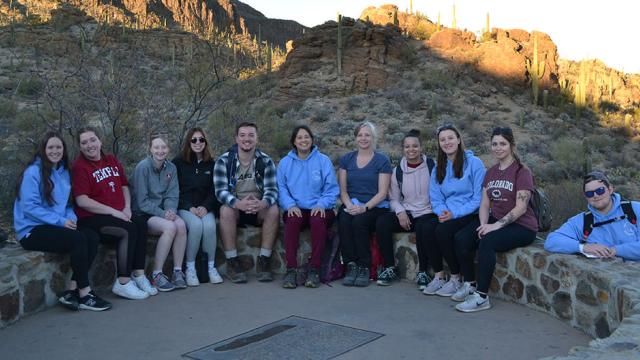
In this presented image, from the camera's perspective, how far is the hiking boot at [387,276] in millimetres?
5891

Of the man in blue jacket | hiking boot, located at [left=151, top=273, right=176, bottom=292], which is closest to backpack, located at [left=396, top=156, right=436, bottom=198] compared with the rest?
the man in blue jacket

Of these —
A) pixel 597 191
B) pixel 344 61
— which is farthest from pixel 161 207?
pixel 344 61

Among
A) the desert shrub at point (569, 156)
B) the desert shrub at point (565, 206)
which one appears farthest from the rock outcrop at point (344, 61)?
the desert shrub at point (565, 206)

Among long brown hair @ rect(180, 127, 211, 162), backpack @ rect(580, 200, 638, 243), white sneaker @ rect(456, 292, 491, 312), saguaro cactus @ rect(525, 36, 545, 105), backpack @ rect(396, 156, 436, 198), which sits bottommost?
white sneaker @ rect(456, 292, 491, 312)

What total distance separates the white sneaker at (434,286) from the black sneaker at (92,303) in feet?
9.17

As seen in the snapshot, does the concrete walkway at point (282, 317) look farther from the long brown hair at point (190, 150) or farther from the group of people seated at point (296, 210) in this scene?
the long brown hair at point (190, 150)

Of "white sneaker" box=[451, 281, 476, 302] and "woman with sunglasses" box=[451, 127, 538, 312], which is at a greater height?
"woman with sunglasses" box=[451, 127, 538, 312]

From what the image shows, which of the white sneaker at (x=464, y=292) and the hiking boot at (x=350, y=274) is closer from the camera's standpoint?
the white sneaker at (x=464, y=292)

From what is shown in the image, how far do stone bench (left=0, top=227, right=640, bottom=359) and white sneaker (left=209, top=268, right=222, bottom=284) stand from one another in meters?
0.93

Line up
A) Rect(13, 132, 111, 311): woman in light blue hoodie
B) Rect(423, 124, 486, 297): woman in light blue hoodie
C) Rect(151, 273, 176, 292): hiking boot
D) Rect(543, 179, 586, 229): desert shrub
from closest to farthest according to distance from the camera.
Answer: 1. Rect(13, 132, 111, 311): woman in light blue hoodie
2. Rect(423, 124, 486, 297): woman in light blue hoodie
3. Rect(151, 273, 176, 292): hiking boot
4. Rect(543, 179, 586, 229): desert shrub

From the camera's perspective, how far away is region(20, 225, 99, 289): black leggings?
4.91m

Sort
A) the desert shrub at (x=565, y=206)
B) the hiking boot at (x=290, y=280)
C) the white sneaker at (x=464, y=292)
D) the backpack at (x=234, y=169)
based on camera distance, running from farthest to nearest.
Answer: the desert shrub at (x=565, y=206) → the backpack at (x=234, y=169) → the hiking boot at (x=290, y=280) → the white sneaker at (x=464, y=292)

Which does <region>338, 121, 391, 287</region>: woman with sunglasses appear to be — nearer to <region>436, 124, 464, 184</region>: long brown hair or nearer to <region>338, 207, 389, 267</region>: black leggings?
<region>338, 207, 389, 267</region>: black leggings

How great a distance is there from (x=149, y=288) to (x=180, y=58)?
28989mm
